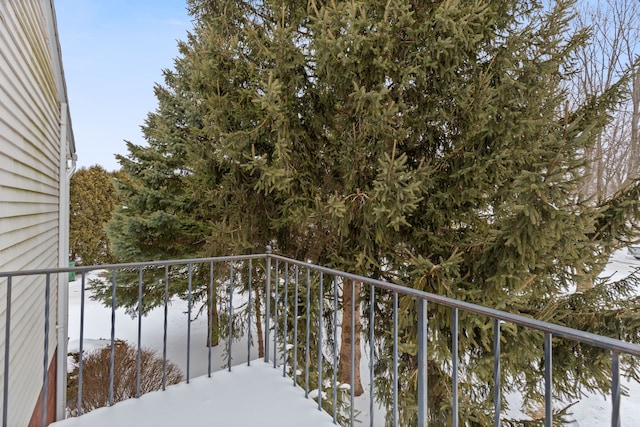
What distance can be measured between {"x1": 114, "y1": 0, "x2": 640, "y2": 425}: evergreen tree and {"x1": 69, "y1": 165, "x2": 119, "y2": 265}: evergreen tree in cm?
1037

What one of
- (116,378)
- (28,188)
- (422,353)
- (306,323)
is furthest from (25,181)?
(116,378)

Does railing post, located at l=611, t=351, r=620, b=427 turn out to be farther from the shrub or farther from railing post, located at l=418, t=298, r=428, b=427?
the shrub

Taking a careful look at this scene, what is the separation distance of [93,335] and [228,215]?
690 cm

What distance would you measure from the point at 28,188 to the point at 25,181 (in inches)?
4.7

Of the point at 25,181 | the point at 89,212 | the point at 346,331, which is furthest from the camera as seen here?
the point at 89,212

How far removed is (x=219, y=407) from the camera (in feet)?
7.47

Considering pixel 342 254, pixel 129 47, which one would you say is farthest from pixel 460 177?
pixel 129 47

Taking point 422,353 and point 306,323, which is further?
point 306,323

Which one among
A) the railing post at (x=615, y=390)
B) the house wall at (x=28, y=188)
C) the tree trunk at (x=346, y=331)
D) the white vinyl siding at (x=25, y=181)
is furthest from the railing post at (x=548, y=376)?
the tree trunk at (x=346, y=331)

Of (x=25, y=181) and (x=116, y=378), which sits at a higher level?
(x=25, y=181)

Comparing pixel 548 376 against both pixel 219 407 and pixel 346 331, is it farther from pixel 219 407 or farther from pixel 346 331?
pixel 346 331

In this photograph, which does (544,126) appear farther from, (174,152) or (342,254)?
(174,152)

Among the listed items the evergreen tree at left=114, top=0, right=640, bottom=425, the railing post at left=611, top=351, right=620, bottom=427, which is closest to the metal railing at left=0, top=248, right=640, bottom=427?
the railing post at left=611, top=351, right=620, bottom=427

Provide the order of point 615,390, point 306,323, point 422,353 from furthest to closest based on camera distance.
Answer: point 306,323 → point 422,353 → point 615,390
